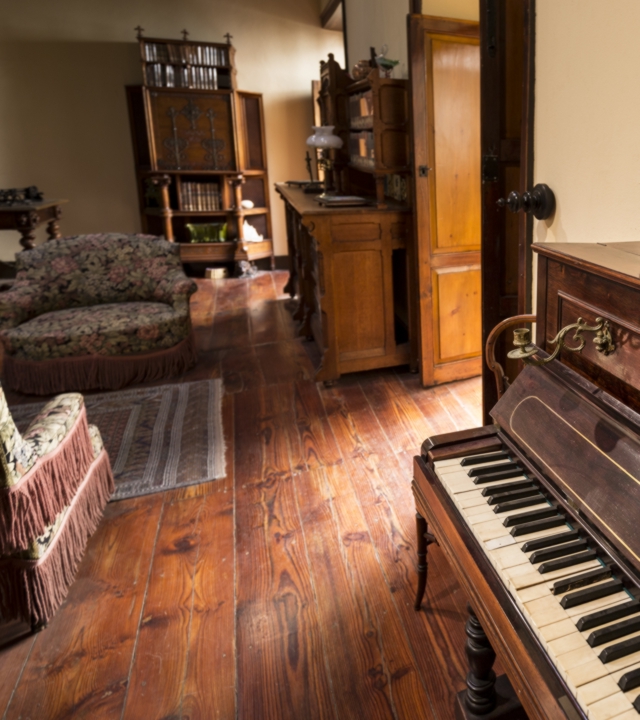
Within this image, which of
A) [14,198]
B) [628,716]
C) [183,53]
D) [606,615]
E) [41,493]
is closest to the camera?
[628,716]

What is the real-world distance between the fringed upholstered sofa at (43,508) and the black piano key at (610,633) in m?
1.38

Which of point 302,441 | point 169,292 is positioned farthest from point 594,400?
point 169,292

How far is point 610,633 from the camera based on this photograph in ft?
2.52

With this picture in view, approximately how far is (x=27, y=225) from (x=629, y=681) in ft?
16.8

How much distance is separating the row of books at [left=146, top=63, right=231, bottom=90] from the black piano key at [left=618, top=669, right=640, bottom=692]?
6.07 metres

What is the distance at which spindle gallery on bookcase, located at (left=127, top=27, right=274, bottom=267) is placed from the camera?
5711 mm

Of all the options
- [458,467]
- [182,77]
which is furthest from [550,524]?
[182,77]

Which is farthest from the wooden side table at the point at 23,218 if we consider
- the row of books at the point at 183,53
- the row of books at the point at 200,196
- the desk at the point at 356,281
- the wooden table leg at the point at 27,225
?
the desk at the point at 356,281

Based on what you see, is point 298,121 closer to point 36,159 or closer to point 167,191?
point 167,191

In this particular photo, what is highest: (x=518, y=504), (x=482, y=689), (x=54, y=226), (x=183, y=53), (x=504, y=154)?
(x=183, y=53)

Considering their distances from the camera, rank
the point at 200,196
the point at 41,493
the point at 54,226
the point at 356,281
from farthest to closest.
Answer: the point at 200,196
the point at 54,226
the point at 356,281
the point at 41,493

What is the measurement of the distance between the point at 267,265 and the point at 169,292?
3.09 m

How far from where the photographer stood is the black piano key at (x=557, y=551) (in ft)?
2.96

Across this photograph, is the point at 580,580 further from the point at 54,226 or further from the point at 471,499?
the point at 54,226
